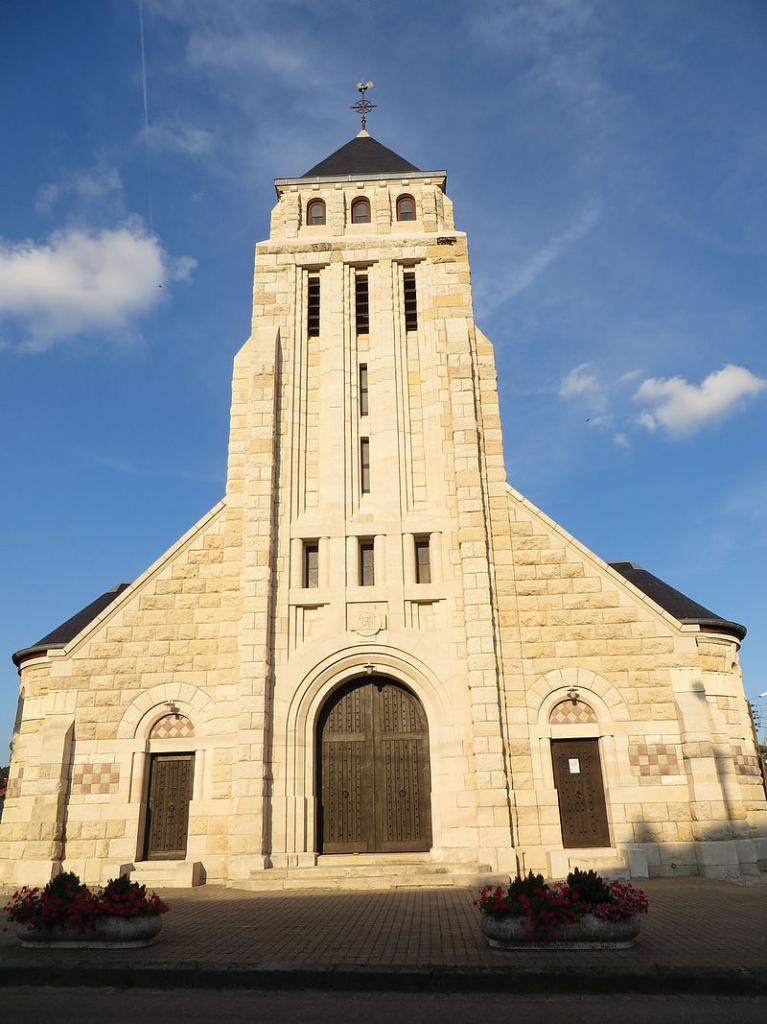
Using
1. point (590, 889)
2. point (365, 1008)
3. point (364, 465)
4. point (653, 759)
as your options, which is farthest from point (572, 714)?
point (365, 1008)

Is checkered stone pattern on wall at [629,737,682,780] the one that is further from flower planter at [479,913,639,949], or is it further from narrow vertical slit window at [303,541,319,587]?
narrow vertical slit window at [303,541,319,587]

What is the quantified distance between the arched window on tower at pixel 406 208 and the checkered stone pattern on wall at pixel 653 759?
54.5 feet

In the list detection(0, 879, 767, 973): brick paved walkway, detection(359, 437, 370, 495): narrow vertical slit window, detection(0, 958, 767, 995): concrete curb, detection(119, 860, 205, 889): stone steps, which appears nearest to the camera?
detection(0, 958, 767, 995): concrete curb

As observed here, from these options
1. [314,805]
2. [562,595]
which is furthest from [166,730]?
[562,595]

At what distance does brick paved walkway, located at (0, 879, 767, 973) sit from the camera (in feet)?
25.8

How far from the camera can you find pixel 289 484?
1895 cm

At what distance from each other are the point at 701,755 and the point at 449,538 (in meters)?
7.42

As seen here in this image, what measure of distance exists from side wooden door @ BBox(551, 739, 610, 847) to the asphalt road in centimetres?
907

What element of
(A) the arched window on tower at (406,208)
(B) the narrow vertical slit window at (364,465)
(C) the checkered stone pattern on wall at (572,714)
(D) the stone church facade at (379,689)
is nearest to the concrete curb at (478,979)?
(D) the stone church facade at (379,689)

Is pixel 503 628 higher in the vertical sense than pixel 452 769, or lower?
higher

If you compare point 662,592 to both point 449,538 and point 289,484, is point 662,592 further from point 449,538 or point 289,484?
point 289,484

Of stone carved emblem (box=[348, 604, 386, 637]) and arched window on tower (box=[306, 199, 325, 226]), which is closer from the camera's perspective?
stone carved emblem (box=[348, 604, 386, 637])

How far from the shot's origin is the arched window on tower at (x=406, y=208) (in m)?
22.7

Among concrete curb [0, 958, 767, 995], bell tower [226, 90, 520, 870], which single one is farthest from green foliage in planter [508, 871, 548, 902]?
bell tower [226, 90, 520, 870]
